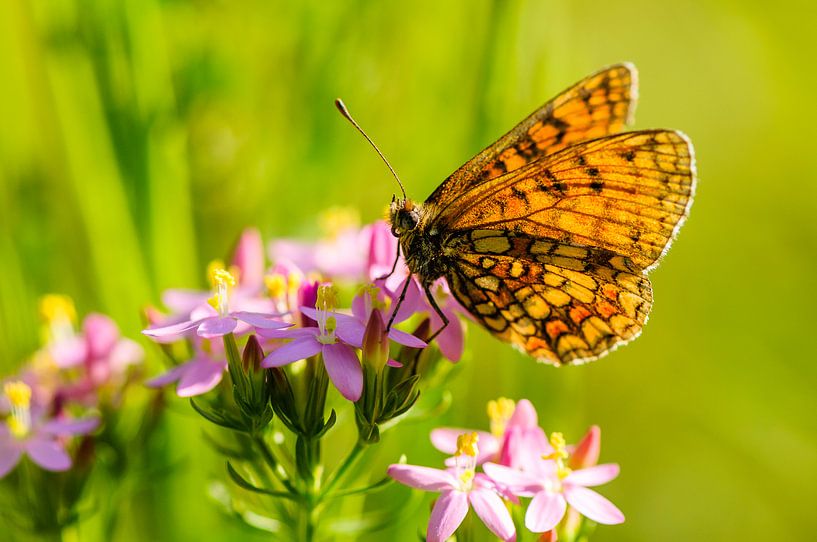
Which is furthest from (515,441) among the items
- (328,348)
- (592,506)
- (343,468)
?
(328,348)

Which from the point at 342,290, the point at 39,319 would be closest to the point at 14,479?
the point at 39,319

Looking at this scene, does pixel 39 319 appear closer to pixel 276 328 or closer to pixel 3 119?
pixel 3 119

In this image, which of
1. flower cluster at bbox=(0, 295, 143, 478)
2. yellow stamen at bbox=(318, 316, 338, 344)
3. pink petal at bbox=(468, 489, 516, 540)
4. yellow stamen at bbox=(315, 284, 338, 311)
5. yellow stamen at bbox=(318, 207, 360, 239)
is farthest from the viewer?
yellow stamen at bbox=(318, 207, 360, 239)

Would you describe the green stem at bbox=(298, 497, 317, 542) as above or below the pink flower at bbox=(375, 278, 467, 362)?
below

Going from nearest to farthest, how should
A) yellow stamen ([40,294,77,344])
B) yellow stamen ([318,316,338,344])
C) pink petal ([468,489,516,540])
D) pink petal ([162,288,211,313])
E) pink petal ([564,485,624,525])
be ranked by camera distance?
pink petal ([468,489,516,540]) < pink petal ([564,485,624,525]) < yellow stamen ([318,316,338,344]) < pink petal ([162,288,211,313]) < yellow stamen ([40,294,77,344])

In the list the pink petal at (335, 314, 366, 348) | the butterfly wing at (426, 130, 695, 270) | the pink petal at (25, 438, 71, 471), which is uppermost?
the butterfly wing at (426, 130, 695, 270)

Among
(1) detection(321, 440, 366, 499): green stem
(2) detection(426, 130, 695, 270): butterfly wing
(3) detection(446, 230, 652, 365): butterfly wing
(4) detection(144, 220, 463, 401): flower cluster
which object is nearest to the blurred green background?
(1) detection(321, 440, 366, 499): green stem

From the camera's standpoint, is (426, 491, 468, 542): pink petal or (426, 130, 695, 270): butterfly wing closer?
(426, 491, 468, 542): pink petal

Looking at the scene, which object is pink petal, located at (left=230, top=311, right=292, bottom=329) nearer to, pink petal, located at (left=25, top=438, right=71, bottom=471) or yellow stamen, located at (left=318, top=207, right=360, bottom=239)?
pink petal, located at (left=25, top=438, right=71, bottom=471)
